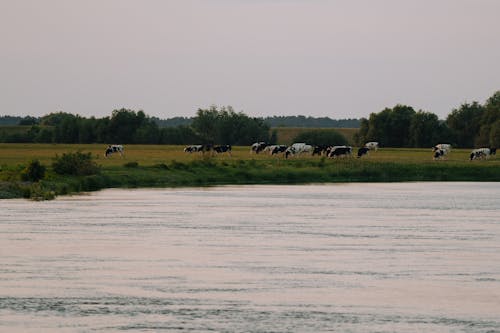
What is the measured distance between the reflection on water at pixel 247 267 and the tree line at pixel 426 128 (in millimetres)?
78446

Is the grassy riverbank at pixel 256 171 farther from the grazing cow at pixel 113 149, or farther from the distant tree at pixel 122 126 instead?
the distant tree at pixel 122 126

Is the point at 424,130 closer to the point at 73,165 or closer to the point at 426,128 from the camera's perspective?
the point at 426,128

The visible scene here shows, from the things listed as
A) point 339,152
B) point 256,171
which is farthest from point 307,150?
point 256,171

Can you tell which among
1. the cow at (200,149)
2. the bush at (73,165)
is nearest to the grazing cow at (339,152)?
the cow at (200,149)

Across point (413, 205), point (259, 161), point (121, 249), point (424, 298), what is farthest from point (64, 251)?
point (259, 161)

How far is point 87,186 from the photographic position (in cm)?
5803

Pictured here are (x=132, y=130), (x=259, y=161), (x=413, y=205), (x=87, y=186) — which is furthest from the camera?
(x=132, y=130)

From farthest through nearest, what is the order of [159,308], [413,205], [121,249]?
[413,205] → [121,249] → [159,308]

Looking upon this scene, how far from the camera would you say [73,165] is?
203ft

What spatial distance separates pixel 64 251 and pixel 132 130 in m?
101

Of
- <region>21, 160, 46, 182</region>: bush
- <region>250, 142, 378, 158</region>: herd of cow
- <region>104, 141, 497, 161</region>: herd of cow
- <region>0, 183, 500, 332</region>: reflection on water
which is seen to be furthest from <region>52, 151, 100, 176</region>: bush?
<region>250, 142, 378, 158</region>: herd of cow

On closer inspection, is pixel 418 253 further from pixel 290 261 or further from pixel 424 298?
pixel 424 298

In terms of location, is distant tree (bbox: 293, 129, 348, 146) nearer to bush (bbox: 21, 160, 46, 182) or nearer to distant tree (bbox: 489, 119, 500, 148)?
distant tree (bbox: 489, 119, 500, 148)

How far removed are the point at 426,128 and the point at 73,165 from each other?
68567 millimetres
